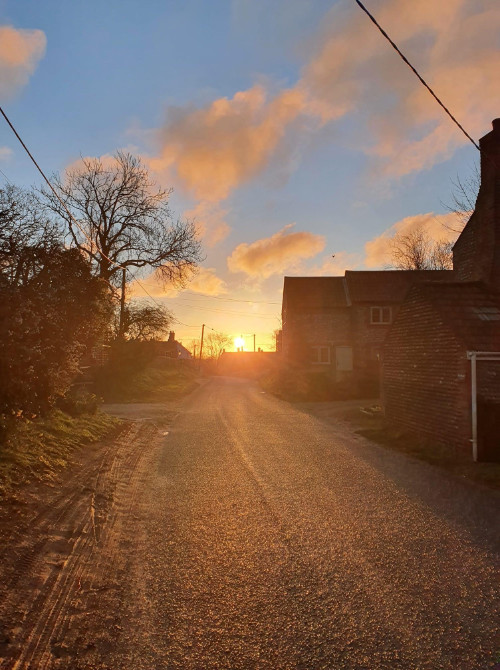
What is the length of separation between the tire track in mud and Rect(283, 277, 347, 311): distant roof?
1185 inches

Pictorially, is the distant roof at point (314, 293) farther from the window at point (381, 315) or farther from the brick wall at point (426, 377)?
the brick wall at point (426, 377)

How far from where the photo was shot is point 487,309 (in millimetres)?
12258

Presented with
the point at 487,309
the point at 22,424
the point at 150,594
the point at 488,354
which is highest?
the point at 487,309

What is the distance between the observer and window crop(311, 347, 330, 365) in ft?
120

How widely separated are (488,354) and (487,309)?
219cm

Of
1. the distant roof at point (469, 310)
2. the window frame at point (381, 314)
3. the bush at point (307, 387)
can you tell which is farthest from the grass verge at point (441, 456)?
the window frame at point (381, 314)

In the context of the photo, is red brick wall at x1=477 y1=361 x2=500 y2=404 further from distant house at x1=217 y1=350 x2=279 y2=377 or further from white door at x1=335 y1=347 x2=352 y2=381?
distant house at x1=217 y1=350 x2=279 y2=377

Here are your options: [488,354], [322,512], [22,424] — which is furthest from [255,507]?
[488,354]

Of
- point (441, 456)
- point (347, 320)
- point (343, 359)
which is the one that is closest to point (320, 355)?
point (343, 359)

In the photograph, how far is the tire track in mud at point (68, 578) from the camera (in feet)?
11.4

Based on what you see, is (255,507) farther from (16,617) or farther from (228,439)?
(228,439)

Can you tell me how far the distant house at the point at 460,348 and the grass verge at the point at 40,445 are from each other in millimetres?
8463

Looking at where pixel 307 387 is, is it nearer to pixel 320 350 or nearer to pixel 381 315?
pixel 320 350

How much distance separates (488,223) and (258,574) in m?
12.7
